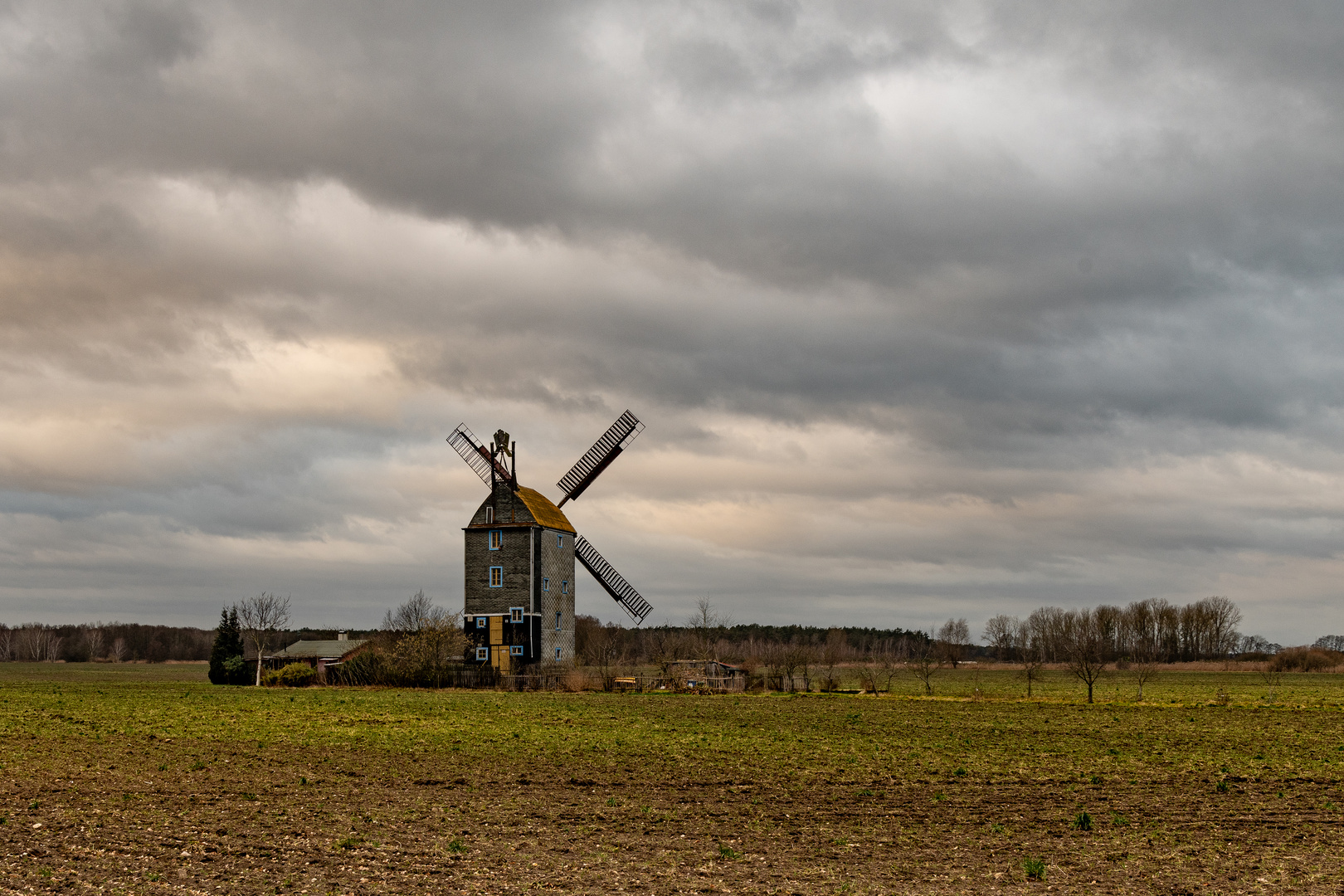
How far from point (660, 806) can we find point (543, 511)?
56.2 m

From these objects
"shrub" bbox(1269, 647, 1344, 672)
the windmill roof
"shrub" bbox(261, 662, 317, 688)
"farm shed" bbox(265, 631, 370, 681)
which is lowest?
"shrub" bbox(1269, 647, 1344, 672)

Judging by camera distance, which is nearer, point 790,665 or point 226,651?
point 790,665

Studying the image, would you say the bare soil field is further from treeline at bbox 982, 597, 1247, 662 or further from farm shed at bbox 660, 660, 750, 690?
treeline at bbox 982, 597, 1247, 662

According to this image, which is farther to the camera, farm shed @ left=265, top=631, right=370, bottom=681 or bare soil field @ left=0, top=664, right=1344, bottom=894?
farm shed @ left=265, top=631, right=370, bottom=681

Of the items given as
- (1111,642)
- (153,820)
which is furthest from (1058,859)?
(1111,642)

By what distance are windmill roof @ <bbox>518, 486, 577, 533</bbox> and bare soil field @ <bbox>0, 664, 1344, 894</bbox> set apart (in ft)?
109

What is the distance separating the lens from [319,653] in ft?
305

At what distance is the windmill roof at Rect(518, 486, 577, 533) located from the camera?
74500 mm

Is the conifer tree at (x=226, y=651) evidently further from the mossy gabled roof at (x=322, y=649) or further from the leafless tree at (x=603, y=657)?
the leafless tree at (x=603, y=657)

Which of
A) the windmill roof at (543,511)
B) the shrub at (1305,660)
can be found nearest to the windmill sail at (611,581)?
the windmill roof at (543,511)

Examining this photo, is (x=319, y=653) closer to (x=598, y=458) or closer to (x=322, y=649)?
(x=322, y=649)

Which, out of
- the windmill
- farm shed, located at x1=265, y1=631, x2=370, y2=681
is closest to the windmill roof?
the windmill

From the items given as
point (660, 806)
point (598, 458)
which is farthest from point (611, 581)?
point (660, 806)

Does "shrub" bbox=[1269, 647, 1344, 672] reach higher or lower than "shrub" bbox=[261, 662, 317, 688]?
lower
